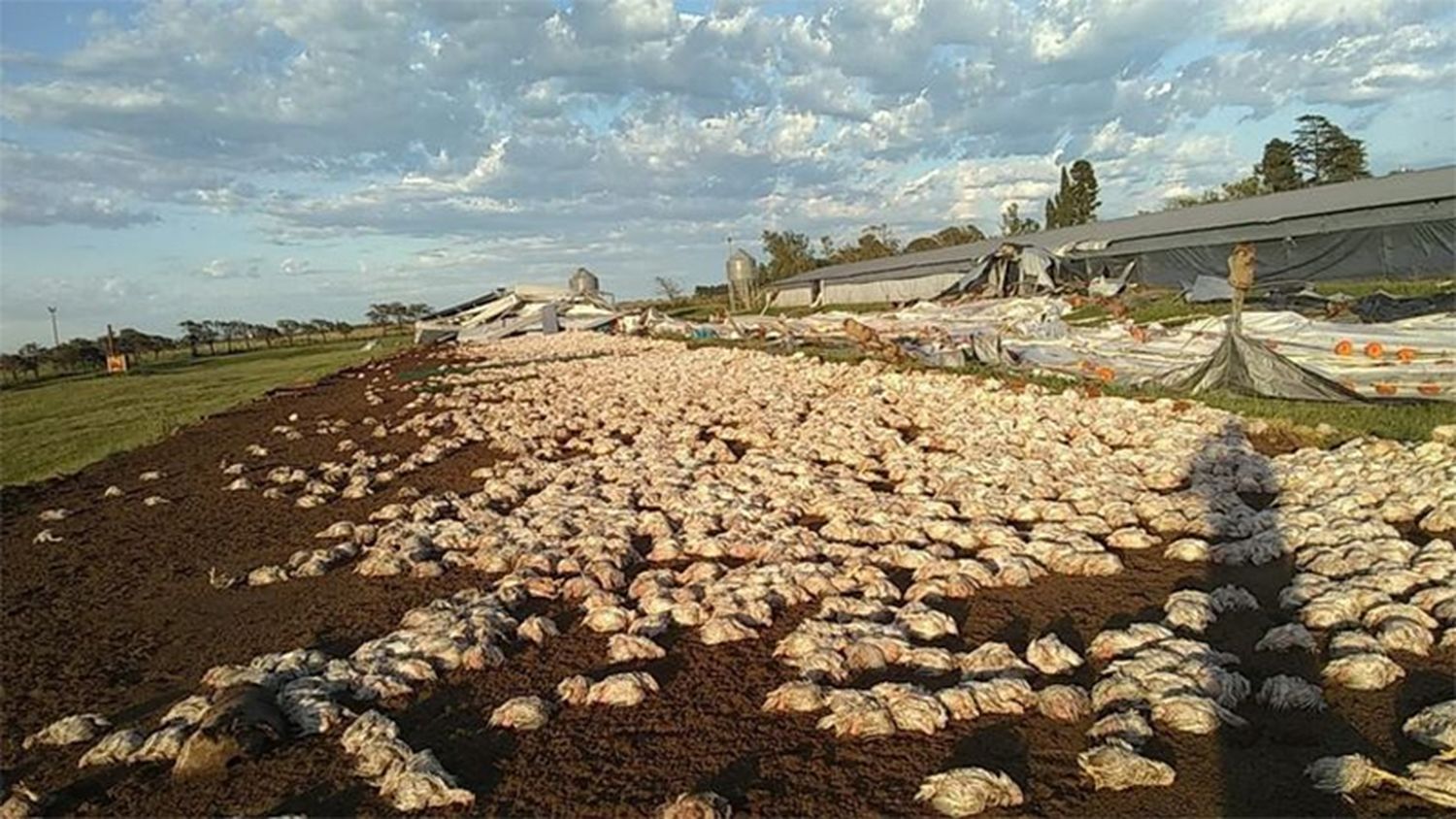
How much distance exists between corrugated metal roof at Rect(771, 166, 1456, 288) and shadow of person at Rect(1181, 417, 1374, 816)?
2848 cm

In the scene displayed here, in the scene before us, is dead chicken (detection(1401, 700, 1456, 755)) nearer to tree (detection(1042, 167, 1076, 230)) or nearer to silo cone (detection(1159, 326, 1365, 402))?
silo cone (detection(1159, 326, 1365, 402))

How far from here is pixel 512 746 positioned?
4234 mm

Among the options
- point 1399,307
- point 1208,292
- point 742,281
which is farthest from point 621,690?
point 742,281

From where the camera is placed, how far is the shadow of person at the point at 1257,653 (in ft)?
11.6

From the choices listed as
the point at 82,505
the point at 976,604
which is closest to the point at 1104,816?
the point at 976,604

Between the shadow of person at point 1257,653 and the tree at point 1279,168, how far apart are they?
67292mm

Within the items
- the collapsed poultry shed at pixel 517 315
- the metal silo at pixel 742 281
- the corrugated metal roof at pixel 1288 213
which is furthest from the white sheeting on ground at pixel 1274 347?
the metal silo at pixel 742 281

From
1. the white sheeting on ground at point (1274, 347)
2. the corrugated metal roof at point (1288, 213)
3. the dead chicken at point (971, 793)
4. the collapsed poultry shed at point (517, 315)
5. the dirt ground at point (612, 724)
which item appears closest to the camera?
the dead chicken at point (971, 793)

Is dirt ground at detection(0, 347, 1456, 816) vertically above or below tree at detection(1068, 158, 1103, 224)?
below

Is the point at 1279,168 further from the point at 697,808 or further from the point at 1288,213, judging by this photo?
the point at 697,808

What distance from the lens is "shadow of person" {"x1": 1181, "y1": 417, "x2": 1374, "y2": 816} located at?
3.52 metres

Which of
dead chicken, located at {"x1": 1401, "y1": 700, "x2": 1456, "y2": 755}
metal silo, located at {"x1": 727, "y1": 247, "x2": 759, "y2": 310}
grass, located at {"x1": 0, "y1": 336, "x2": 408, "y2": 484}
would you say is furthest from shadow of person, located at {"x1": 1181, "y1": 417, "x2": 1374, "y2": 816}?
metal silo, located at {"x1": 727, "y1": 247, "x2": 759, "y2": 310}

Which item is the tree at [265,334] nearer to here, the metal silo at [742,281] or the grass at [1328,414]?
the metal silo at [742,281]

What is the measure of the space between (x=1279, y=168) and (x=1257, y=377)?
64.8m
